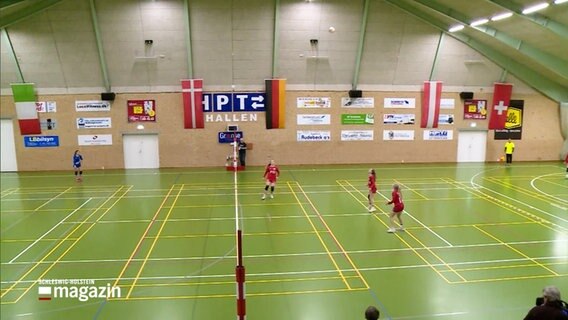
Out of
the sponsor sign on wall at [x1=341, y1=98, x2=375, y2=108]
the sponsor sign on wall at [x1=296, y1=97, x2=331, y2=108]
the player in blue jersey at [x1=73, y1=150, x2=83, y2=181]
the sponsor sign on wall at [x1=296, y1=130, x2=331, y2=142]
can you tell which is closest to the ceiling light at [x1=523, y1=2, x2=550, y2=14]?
the sponsor sign on wall at [x1=341, y1=98, x2=375, y2=108]

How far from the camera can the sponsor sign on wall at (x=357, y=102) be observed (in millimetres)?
28969

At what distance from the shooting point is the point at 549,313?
523 cm

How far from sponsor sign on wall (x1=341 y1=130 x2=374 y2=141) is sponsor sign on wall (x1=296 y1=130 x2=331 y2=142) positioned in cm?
118

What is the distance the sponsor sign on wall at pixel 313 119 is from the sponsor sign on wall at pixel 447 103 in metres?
8.45

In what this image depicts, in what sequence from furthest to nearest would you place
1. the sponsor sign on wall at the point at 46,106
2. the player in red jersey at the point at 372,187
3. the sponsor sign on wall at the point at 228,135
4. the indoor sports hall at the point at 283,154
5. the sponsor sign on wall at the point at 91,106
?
1. the sponsor sign on wall at the point at 228,135
2. the sponsor sign on wall at the point at 91,106
3. the sponsor sign on wall at the point at 46,106
4. the player in red jersey at the point at 372,187
5. the indoor sports hall at the point at 283,154

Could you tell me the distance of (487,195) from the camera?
19594mm

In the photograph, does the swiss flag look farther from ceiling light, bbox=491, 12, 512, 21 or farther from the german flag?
the german flag

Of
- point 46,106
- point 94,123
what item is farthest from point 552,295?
point 46,106

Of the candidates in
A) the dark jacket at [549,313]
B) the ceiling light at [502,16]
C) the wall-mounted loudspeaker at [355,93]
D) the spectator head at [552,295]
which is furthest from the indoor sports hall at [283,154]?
the spectator head at [552,295]

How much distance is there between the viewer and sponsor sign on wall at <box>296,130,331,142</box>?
29.0 metres

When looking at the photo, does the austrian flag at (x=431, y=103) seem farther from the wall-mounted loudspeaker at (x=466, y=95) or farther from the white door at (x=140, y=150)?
Result: the white door at (x=140, y=150)

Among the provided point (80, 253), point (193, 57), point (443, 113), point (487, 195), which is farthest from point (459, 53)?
point (80, 253)

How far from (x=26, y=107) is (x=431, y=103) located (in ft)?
89.5

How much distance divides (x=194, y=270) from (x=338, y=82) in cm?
2051
